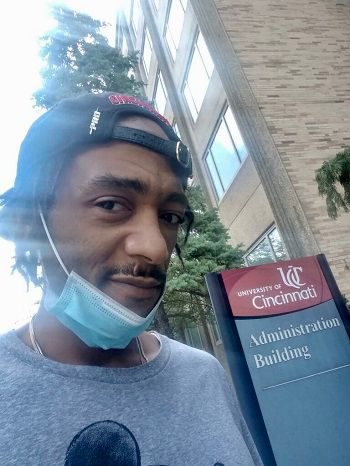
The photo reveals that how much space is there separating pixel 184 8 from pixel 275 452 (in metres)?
13.8

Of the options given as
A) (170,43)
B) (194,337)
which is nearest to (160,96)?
(170,43)

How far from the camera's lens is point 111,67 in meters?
9.59

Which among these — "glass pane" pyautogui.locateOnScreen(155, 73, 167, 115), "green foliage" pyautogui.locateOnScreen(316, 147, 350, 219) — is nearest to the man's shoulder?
"green foliage" pyautogui.locateOnScreen(316, 147, 350, 219)

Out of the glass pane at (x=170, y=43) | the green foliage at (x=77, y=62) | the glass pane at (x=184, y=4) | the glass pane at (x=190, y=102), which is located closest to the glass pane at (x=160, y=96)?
the glass pane at (x=170, y=43)

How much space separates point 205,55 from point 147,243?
11365 mm

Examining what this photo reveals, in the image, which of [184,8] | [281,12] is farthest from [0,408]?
[184,8]

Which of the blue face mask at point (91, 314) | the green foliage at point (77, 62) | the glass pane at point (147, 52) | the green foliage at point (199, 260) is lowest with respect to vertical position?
the blue face mask at point (91, 314)

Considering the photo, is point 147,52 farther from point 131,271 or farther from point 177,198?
point 131,271

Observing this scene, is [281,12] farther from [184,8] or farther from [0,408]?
[0,408]

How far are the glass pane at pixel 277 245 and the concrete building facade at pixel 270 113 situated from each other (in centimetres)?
Result: 3

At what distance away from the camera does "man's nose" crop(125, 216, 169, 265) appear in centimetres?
97

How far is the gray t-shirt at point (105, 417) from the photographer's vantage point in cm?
81

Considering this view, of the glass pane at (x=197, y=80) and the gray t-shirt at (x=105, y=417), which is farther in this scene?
the glass pane at (x=197, y=80)

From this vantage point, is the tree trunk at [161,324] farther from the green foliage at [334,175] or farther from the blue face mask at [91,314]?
the blue face mask at [91,314]
